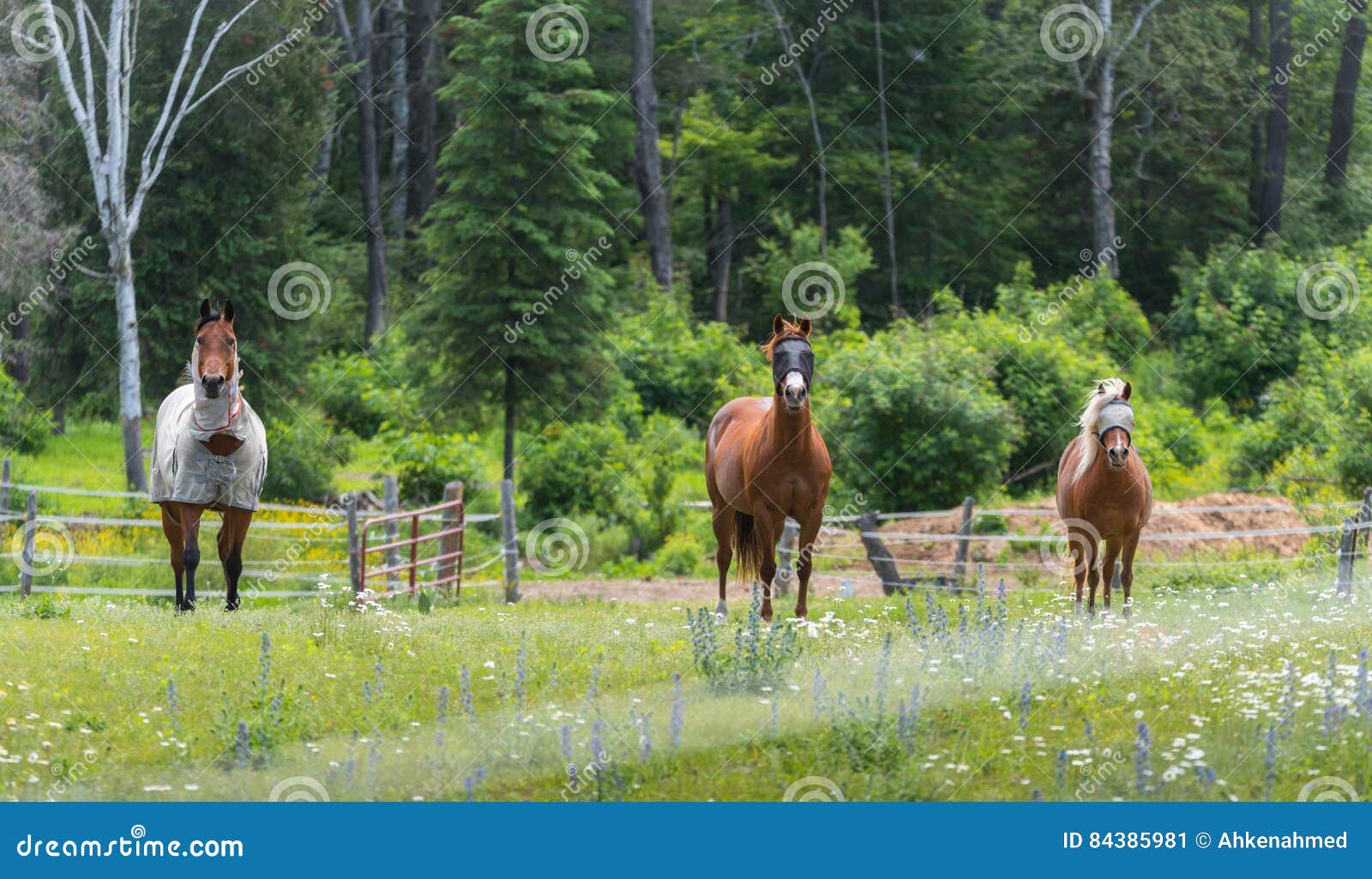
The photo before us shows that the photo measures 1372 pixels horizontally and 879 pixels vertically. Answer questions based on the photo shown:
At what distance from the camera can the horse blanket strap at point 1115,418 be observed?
10.5 m

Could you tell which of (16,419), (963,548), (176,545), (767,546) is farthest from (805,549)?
(16,419)

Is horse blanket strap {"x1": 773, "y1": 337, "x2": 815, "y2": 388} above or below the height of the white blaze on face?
above

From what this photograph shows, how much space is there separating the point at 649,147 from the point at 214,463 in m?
21.3

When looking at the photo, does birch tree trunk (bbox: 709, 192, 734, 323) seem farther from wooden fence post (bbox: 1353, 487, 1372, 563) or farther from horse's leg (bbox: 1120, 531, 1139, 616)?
horse's leg (bbox: 1120, 531, 1139, 616)

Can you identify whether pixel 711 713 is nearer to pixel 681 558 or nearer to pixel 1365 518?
pixel 1365 518

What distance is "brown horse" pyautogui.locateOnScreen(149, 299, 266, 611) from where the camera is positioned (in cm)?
1045

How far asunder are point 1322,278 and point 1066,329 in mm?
5440

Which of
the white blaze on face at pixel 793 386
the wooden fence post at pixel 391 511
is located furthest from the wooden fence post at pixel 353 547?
the white blaze on face at pixel 793 386

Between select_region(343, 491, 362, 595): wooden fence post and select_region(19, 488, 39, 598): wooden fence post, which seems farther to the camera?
select_region(343, 491, 362, 595): wooden fence post

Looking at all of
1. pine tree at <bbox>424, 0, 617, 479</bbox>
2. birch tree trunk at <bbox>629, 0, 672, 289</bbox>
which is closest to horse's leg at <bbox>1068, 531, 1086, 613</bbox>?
pine tree at <bbox>424, 0, 617, 479</bbox>

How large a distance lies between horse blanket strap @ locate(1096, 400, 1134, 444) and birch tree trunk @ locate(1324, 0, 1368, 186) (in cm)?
2626

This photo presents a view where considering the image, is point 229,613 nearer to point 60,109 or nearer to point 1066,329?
point 60,109

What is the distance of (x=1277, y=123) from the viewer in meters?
33.8

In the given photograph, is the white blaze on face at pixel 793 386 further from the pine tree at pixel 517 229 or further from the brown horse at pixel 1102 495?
the pine tree at pixel 517 229
